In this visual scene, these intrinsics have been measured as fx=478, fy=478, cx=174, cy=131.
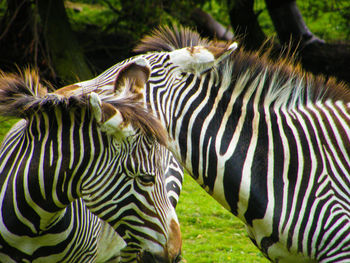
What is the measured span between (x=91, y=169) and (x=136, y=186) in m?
0.31

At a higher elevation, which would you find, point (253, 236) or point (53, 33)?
point (253, 236)

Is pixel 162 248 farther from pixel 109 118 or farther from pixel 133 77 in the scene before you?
pixel 133 77

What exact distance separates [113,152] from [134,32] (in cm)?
889

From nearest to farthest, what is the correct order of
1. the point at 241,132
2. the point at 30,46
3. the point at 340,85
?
1. the point at 241,132
2. the point at 340,85
3. the point at 30,46

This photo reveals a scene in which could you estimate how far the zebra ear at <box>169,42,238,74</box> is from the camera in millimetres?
3262

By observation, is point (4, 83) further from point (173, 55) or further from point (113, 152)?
point (173, 55)

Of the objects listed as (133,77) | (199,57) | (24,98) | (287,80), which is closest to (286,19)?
(287,80)

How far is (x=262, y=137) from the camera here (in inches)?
127

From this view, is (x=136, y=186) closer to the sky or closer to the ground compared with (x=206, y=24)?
closer to the sky

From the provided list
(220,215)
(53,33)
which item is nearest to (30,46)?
(53,33)

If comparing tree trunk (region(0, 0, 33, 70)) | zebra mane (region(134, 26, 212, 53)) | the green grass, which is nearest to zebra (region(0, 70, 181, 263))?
zebra mane (region(134, 26, 212, 53))

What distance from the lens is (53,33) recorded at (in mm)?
10281

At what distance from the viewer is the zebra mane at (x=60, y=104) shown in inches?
118

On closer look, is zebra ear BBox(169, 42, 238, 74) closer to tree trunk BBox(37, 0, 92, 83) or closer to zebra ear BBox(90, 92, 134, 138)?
zebra ear BBox(90, 92, 134, 138)
